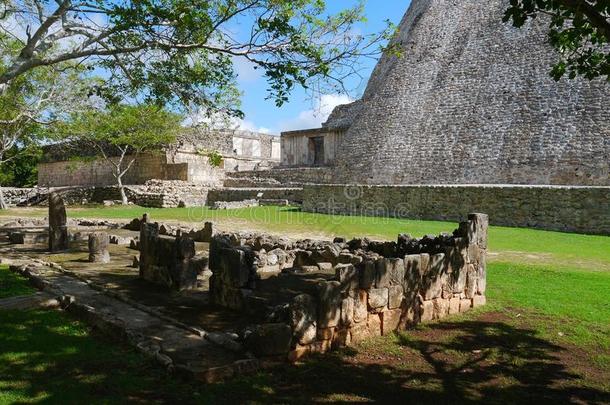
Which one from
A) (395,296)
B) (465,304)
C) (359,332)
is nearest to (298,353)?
(359,332)

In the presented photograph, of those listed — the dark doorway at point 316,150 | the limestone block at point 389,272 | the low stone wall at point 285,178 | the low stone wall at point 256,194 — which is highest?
the dark doorway at point 316,150

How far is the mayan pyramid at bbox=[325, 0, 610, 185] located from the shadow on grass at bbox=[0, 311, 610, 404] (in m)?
18.7

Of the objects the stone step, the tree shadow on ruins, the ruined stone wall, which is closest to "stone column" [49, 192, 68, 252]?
the stone step

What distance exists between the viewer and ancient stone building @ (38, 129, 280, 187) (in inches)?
1260

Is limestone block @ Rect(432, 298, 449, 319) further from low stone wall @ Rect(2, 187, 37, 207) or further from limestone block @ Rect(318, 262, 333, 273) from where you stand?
low stone wall @ Rect(2, 187, 37, 207)

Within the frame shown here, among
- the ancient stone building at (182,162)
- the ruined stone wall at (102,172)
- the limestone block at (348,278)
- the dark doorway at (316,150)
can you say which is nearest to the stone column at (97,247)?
the limestone block at (348,278)

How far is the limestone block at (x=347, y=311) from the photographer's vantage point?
500 cm

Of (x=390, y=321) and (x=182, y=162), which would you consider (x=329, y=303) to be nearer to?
(x=390, y=321)

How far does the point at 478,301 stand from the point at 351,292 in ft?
8.32

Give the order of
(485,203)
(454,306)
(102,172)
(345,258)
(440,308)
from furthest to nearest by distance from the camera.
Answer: (102,172) < (485,203) < (345,258) < (454,306) < (440,308)

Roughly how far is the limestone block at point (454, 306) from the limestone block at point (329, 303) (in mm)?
2069

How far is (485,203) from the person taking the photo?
1736 centimetres

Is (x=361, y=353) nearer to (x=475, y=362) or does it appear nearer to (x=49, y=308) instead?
(x=475, y=362)

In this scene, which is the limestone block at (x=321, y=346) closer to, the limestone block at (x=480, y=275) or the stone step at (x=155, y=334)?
the stone step at (x=155, y=334)
